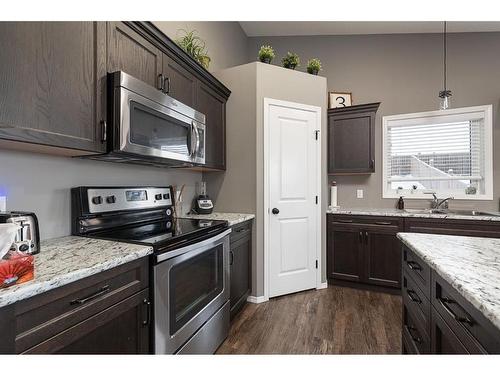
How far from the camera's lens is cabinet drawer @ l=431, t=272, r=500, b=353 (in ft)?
2.37

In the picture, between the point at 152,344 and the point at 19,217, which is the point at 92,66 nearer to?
the point at 19,217

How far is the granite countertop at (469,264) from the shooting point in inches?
28.8

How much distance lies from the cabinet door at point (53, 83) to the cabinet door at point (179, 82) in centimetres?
52

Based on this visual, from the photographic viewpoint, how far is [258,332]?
2133mm

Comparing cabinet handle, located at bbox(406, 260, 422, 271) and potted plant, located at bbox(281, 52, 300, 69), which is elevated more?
potted plant, located at bbox(281, 52, 300, 69)

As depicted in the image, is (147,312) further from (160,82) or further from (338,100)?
(338,100)

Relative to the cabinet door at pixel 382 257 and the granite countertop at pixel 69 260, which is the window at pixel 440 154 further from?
the granite countertop at pixel 69 260

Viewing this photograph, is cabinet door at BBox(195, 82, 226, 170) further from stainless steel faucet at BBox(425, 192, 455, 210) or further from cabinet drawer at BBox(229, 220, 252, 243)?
stainless steel faucet at BBox(425, 192, 455, 210)

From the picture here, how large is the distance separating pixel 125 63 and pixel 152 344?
1492mm

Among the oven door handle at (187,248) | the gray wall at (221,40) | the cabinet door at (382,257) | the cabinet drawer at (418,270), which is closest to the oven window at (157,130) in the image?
the oven door handle at (187,248)

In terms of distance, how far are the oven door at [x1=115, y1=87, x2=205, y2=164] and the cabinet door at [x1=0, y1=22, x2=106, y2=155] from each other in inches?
4.7

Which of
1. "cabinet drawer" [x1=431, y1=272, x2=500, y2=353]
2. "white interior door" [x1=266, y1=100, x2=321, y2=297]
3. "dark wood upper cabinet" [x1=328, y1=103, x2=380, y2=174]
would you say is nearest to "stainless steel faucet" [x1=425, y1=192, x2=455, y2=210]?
"dark wood upper cabinet" [x1=328, y1=103, x2=380, y2=174]

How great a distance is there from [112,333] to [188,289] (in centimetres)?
50

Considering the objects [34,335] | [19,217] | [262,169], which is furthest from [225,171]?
[34,335]
